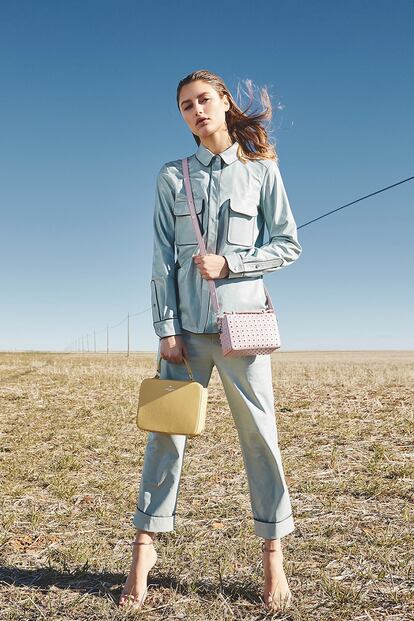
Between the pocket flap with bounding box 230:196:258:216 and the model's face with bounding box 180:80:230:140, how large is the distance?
389mm

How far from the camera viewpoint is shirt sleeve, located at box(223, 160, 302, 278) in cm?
277

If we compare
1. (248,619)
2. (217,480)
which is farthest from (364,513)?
(248,619)

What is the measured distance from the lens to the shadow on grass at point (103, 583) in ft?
9.89

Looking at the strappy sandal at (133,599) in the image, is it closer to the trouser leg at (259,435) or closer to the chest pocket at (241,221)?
the trouser leg at (259,435)

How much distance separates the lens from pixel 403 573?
325 cm

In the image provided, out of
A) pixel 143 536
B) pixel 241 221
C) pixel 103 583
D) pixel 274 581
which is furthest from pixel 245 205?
pixel 103 583

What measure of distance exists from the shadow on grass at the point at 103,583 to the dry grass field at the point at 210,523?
0.01 meters

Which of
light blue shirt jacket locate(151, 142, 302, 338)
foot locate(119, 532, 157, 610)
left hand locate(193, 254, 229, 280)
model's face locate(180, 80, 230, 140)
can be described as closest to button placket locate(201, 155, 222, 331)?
light blue shirt jacket locate(151, 142, 302, 338)

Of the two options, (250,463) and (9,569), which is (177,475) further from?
(9,569)

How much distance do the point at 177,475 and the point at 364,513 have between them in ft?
7.14

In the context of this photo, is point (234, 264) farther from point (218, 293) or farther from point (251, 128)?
point (251, 128)

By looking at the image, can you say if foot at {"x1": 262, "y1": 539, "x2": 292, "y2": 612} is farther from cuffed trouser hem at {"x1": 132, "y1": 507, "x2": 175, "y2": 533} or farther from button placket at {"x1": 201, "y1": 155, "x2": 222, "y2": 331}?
button placket at {"x1": 201, "y1": 155, "x2": 222, "y2": 331}

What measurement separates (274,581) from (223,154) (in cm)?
212

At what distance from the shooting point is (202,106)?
284cm
